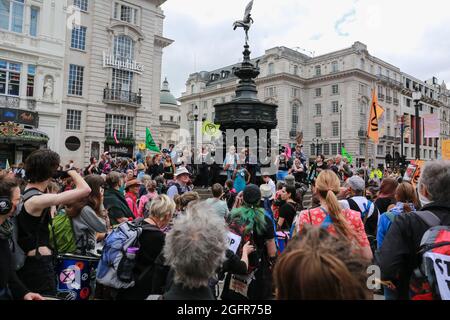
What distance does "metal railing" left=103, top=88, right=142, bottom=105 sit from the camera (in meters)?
29.9

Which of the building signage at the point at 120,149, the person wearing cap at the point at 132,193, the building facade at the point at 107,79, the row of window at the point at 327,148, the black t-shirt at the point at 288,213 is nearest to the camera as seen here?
the black t-shirt at the point at 288,213

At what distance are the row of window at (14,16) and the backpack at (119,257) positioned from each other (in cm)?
2874

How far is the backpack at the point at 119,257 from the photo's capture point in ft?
11.0

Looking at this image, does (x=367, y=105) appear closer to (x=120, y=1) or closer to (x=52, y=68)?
(x=120, y=1)

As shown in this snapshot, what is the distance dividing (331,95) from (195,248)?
60548 mm

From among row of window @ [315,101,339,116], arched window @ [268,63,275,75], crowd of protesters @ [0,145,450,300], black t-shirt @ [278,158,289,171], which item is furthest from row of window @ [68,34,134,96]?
row of window @ [315,101,339,116]

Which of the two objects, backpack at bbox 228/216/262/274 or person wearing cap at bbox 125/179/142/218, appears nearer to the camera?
backpack at bbox 228/216/262/274

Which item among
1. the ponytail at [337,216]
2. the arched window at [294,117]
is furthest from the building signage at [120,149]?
the arched window at [294,117]

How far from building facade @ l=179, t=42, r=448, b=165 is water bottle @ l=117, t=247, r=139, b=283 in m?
54.4

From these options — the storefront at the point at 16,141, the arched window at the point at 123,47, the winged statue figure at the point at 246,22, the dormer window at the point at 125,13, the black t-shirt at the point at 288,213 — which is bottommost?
the black t-shirt at the point at 288,213

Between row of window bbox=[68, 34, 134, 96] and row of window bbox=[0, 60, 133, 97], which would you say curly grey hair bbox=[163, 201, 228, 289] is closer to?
row of window bbox=[0, 60, 133, 97]

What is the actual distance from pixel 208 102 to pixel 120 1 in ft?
142

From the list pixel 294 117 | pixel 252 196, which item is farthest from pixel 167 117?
pixel 252 196

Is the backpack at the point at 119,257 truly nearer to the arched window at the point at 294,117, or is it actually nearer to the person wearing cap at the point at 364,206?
the person wearing cap at the point at 364,206
